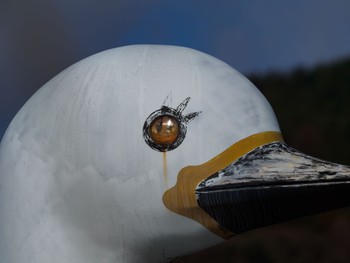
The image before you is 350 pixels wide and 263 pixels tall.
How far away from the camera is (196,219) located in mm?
2115

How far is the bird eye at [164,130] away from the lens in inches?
82.0

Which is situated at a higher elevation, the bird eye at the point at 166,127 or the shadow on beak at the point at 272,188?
the bird eye at the point at 166,127

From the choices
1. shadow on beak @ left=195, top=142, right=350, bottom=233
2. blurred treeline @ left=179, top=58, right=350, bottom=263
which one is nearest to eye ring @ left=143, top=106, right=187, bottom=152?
shadow on beak @ left=195, top=142, right=350, bottom=233

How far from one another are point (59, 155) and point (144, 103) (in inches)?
9.9

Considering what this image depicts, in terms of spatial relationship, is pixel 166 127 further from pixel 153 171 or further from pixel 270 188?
A: pixel 270 188

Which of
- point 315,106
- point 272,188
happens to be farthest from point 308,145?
point 272,188

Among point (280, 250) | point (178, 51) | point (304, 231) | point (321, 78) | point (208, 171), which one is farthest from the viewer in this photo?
point (321, 78)

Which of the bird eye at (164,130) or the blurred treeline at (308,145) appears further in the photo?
the blurred treeline at (308,145)

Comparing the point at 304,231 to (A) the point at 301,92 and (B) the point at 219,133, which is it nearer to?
(A) the point at 301,92

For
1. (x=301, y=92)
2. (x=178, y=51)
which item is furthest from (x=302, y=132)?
(x=178, y=51)

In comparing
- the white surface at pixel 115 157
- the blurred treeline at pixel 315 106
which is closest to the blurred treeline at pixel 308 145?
the blurred treeline at pixel 315 106

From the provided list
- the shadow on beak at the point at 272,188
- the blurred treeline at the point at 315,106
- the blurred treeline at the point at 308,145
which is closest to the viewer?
the shadow on beak at the point at 272,188

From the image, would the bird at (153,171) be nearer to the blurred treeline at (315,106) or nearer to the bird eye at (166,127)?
the bird eye at (166,127)

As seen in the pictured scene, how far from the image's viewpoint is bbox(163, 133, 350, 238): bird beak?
6.70ft
